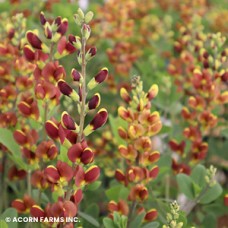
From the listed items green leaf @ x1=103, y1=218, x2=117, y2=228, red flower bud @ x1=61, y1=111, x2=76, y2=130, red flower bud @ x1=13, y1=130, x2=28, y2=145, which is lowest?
green leaf @ x1=103, y1=218, x2=117, y2=228

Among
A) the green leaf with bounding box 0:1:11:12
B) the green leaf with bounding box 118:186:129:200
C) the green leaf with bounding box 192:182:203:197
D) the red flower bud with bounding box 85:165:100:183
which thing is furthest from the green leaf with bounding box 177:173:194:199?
the green leaf with bounding box 0:1:11:12

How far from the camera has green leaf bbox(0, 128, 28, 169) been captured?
117 centimetres

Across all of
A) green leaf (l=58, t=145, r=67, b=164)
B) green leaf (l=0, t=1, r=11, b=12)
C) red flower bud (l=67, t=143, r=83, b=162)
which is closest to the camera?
red flower bud (l=67, t=143, r=83, b=162)

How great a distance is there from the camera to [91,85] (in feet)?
3.18

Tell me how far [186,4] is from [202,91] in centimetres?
90

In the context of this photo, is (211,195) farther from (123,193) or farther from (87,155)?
(87,155)

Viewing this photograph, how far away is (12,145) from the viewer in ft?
3.95

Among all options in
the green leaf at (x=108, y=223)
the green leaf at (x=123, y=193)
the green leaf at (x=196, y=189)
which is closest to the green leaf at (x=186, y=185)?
the green leaf at (x=196, y=189)

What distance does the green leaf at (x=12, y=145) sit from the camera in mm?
1165

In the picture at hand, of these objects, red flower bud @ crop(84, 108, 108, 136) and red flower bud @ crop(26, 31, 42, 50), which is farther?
red flower bud @ crop(26, 31, 42, 50)

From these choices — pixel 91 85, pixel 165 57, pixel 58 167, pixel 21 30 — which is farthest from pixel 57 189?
pixel 165 57

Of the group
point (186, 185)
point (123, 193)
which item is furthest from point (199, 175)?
point (123, 193)

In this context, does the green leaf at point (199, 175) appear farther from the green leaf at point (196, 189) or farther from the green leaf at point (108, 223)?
the green leaf at point (108, 223)

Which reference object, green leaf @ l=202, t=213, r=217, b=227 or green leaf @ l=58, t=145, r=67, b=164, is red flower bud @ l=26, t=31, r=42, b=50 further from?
green leaf @ l=202, t=213, r=217, b=227
